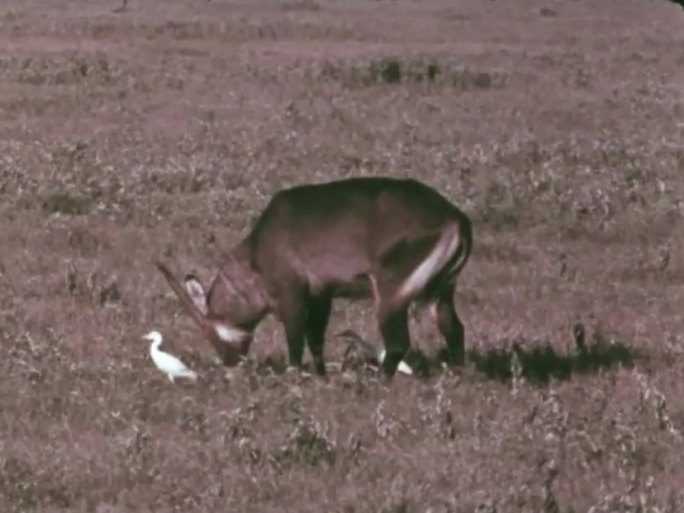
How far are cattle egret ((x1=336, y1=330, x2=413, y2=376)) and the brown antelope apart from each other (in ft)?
0.21

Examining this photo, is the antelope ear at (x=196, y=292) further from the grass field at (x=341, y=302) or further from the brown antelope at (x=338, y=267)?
the grass field at (x=341, y=302)

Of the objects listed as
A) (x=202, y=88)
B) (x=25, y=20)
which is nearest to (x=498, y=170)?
(x=202, y=88)

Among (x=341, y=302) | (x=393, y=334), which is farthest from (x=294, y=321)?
(x=341, y=302)

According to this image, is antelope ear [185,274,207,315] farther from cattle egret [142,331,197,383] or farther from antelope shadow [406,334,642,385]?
Result: antelope shadow [406,334,642,385]

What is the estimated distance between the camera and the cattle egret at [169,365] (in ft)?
34.6

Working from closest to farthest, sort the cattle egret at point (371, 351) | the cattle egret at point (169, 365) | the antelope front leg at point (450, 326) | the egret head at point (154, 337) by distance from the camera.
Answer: the cattle egret at point (169, 365) < the cattle egret at point (371, 351) < the egret head at point (154, 337) < the antelope front leg at point (450, 326)

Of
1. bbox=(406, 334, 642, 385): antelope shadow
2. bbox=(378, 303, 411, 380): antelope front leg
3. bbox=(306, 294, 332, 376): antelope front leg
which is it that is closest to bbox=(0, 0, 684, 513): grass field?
bbox=(406, 334, 642, 385): antelope shadow

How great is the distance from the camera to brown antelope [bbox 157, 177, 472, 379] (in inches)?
423

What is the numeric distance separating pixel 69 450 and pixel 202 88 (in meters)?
21.1

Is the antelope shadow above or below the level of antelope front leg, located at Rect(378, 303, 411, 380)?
below

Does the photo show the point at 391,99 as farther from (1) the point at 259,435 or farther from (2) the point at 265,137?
(1) the point at 259,435

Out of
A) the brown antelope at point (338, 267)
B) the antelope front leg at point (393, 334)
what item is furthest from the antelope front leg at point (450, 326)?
the antelope front leg at point (393, 334)

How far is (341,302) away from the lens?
13797mm

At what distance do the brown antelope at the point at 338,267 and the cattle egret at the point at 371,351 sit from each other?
7 centimetres
